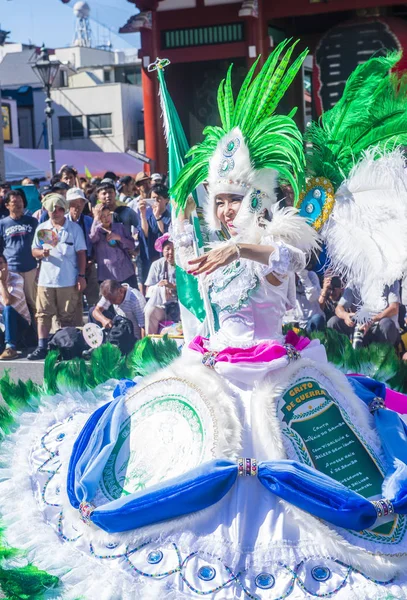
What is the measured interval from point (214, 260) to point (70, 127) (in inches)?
1292

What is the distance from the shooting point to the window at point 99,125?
34.3 m

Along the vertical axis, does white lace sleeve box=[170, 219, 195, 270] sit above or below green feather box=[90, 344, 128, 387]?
above

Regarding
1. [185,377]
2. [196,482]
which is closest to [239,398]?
[185,377]

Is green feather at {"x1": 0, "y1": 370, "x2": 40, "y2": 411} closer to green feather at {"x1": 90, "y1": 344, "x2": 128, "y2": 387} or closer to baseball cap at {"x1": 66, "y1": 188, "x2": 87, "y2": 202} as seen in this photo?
green feather at {"x1": 90, "y1": 344, "x2": 128, "y2": 387}

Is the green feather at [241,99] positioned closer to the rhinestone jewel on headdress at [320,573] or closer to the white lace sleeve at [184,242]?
the white lace sleeve at [184,242]

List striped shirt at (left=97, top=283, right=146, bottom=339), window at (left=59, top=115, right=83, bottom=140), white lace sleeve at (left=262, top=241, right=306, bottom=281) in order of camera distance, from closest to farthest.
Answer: white lace sleeve at (left=262, top=241, right=306, bottom=281) → striped shirt at (left=97, top=283, right=146, bottom=339) → window at (left=59, top=115, right=83, bottom=140)

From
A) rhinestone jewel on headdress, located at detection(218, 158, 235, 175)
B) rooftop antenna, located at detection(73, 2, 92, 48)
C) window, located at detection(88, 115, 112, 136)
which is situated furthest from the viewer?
→ rooftop antenna, located at detection(73, 2, 92, 48)

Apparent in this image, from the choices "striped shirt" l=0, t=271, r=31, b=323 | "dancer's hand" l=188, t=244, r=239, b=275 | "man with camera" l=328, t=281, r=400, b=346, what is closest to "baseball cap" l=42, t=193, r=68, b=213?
"striped shirt" l=0, t=271, r=31, b=323

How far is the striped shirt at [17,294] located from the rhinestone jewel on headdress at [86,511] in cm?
523

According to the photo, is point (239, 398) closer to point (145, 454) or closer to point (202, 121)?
point (145, 454)

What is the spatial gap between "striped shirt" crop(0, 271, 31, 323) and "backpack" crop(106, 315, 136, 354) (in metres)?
1.34

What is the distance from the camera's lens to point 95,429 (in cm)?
370

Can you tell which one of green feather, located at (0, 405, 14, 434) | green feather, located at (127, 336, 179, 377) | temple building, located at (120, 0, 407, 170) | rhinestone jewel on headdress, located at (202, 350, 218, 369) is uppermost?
temple building, located at (120, 0, 407, 170)

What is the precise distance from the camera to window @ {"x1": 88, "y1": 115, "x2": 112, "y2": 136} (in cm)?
3434
